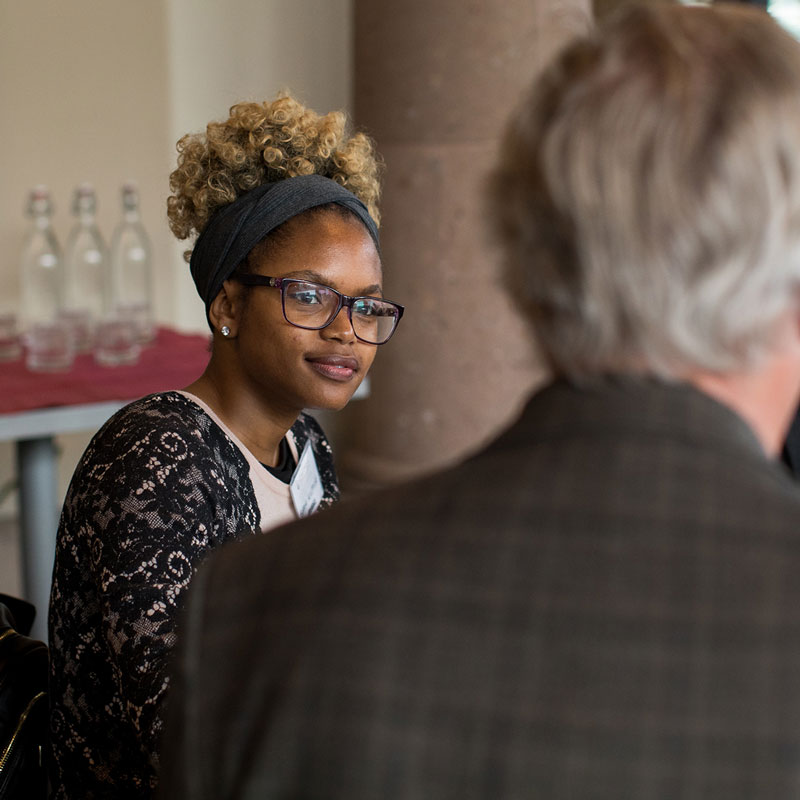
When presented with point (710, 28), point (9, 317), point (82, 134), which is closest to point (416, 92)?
point (82, 134)

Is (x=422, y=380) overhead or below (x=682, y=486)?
below

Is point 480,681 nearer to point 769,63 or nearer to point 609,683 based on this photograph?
point 609,683

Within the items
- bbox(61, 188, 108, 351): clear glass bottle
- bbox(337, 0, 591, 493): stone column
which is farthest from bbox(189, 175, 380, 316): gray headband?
bbox(337, 0, 591, 493): stone column

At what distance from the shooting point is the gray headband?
72.1 inches

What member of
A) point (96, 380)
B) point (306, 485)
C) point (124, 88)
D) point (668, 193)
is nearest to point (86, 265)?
point (124, 88)

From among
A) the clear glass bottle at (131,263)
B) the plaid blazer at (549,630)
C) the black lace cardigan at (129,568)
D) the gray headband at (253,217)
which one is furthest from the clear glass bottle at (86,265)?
the plaid blazer at (549,630)

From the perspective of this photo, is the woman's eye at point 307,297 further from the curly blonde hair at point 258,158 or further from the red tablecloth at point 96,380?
the red tablecloth at point 96,380

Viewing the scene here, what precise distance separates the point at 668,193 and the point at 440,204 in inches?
141

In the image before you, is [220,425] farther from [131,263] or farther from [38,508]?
[131,263]

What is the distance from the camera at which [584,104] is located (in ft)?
2.60

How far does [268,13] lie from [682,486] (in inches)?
189

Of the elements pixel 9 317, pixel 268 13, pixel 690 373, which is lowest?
pixel 9 317

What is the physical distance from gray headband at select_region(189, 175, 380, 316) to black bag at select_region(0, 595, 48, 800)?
662 mm

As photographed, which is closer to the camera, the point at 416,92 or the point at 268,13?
the point at 416,92
